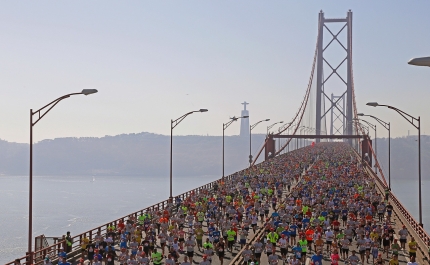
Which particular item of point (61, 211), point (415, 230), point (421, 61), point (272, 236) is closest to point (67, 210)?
point (61, 211)

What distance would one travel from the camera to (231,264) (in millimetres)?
16828

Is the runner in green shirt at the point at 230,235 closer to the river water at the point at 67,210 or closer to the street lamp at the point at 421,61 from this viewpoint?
the street lamp at the point at 421,61

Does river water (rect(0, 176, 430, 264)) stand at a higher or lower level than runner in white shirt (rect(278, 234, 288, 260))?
lower

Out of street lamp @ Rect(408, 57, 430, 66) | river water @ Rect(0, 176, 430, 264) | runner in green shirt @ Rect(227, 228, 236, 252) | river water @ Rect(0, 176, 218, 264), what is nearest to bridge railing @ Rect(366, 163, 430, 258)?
runner in green shirt @ Rect(227, 228, 236, 252)

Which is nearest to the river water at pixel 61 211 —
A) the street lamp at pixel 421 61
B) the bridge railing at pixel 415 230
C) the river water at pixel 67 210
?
the river water at pixel 67 210

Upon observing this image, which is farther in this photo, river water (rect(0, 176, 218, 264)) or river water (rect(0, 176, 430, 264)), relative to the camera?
river water (rect(0, 176, 430, 264))

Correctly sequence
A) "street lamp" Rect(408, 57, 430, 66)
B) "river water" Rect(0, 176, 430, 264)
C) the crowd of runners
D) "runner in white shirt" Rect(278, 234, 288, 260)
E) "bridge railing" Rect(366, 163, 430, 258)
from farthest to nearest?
"river water" Rect(0, 176, 430, 264) < "bridge railing" Rect(366, 163, 430, 258) < "runner in white shirt" Rect(278, 234, 288, 260) < the crowd of runners < "street lamp" Rect(408, 57, 430, 66)

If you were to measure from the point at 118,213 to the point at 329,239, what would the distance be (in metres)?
121

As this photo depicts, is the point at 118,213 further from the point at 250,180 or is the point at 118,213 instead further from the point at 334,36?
the point at 250,180

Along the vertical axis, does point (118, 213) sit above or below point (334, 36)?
below

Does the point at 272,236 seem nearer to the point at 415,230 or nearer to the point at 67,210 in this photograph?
the point at 415,230

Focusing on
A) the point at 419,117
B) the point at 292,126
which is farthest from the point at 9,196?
the point at 419,117

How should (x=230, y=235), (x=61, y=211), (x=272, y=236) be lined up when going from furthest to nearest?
(x=61, y=211) → (x=230, y=235) → (x=272, y=236)

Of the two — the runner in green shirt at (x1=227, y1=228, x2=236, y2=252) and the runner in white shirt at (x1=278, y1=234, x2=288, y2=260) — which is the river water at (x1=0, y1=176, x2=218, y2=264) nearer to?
the runner in green shirt at (x1=227, y1=228, x2=236, y2=252)
